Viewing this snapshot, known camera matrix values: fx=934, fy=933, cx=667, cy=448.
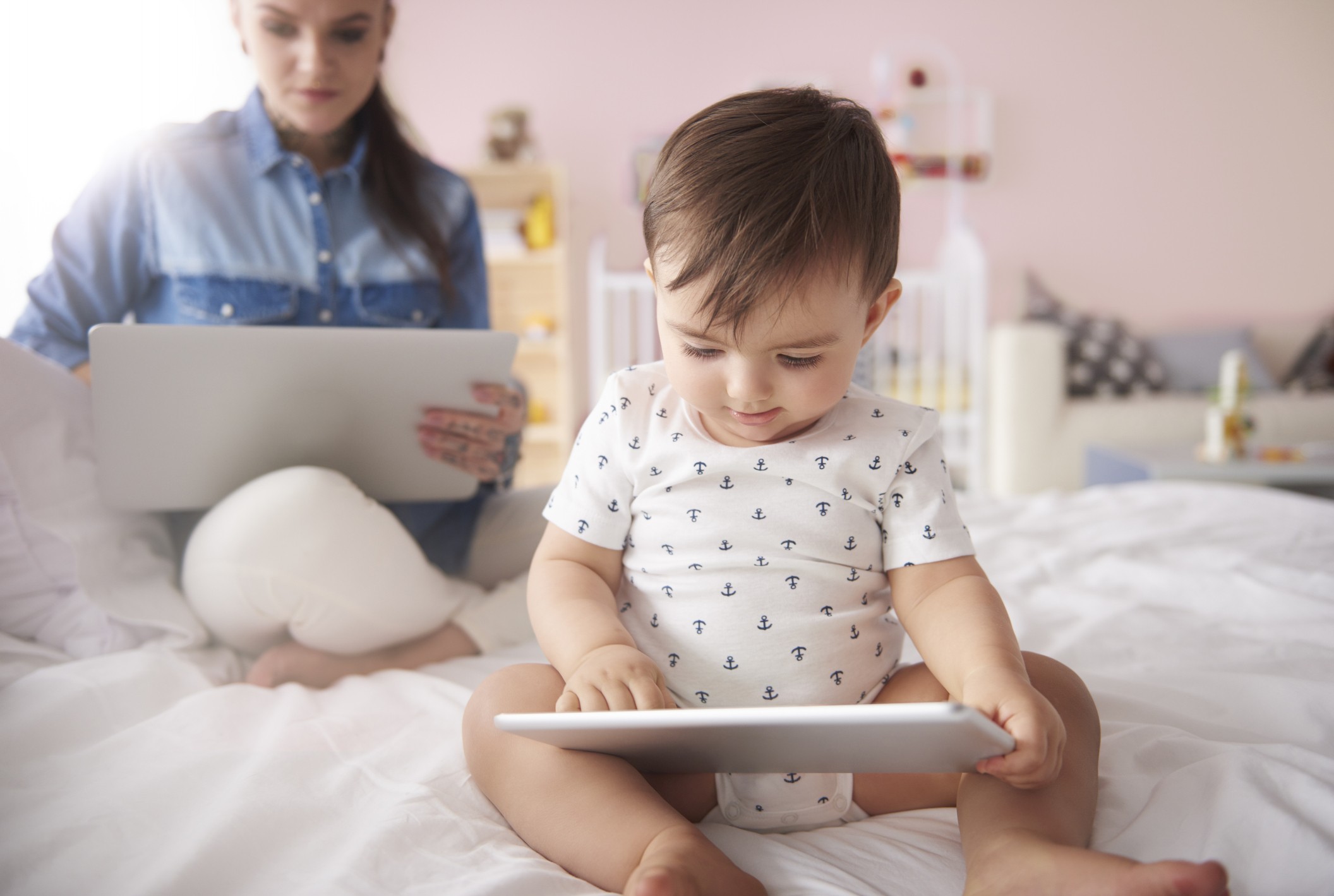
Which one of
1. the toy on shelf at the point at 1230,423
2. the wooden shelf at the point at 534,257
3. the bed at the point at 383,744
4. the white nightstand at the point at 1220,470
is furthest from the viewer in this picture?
the wooden shelf at the point at 534,257

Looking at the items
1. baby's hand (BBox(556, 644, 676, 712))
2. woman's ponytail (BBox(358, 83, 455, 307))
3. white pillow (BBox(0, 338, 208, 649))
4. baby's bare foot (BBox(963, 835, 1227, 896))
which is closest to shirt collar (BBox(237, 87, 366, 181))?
woman's ponytail (BBox(358, 83, 455, 307))

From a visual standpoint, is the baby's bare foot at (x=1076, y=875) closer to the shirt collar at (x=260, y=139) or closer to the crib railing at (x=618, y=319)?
the shirt collar at (x=260, y=139)

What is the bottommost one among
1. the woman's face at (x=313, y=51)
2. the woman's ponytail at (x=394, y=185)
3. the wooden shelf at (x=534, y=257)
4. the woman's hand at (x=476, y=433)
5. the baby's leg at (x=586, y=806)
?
the baby's leg at (x=586, y=806)

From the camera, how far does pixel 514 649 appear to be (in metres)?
0.97

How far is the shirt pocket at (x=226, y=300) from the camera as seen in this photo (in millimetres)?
1089

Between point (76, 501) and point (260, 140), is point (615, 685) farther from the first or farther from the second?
point (260, 140)

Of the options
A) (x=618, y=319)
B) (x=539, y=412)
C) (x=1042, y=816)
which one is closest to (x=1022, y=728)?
(x=1042, y=816)

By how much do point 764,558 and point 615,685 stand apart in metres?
0.16

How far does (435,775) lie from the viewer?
0.65m

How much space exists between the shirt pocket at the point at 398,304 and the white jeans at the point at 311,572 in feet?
1.16

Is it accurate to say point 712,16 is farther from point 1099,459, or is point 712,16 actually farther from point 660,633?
point 660,633

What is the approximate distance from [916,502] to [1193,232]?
360 centimetres

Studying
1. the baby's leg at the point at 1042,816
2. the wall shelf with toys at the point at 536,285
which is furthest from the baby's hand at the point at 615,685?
the wall shelf with toys at the point at 536,285

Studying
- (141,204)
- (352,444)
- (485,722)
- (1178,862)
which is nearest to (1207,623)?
(1178,862)
